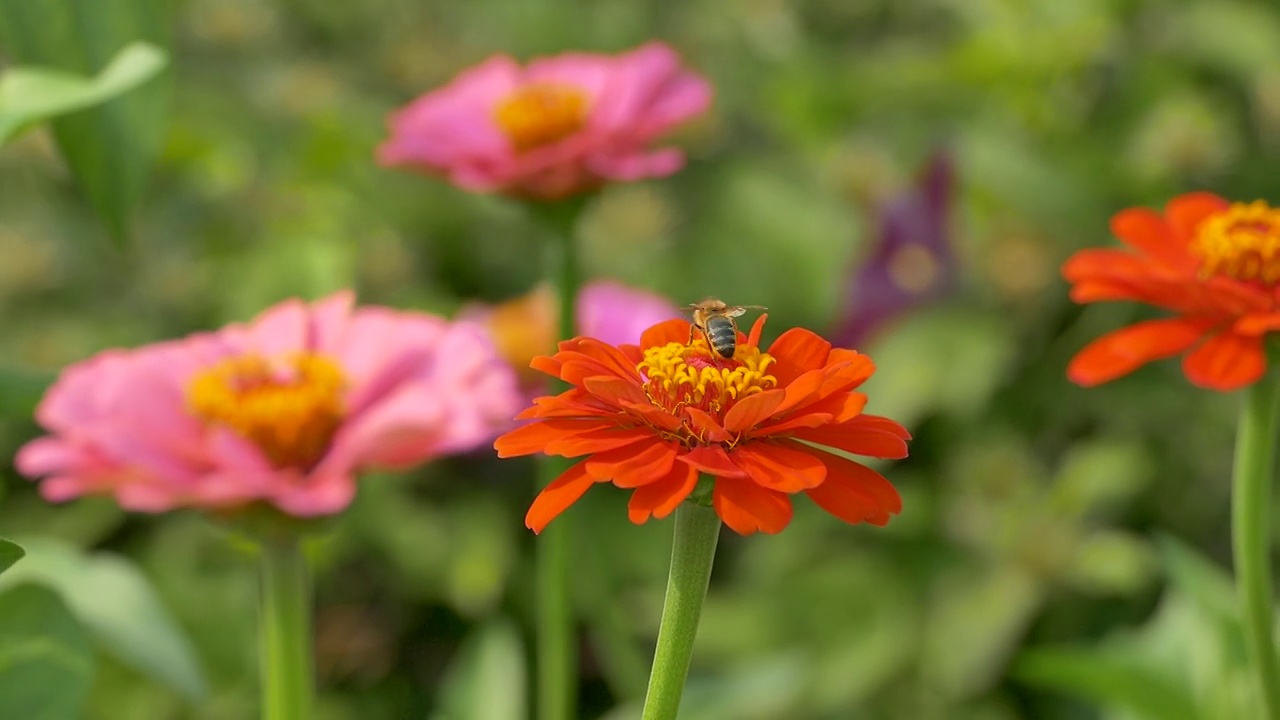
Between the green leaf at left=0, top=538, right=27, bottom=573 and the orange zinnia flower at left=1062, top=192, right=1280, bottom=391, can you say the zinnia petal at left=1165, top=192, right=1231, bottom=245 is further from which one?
the green leaf at left=0, top=538, right=27, bottom=573

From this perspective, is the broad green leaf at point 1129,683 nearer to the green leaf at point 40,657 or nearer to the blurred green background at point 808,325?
the blurred green background at point 808,325

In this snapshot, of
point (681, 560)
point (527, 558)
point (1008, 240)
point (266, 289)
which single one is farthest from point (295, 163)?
point (681, 560)

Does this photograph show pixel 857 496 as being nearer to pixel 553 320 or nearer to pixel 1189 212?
pixel 1189 212

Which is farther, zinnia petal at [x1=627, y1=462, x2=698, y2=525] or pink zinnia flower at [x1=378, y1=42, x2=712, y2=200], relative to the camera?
pink zinnia flower at [x1=378, y1=42, x2=712, y2=200]

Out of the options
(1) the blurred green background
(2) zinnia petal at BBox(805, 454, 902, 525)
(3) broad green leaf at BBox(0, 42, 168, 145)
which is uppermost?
(3) broad green leaf at BBox(0, 42, 168, 145)

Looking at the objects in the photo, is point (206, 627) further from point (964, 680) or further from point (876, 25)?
point (876, 25)

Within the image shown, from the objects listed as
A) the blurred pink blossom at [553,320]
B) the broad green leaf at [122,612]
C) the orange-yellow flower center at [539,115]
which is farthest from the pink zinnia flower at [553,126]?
the broad green leaf at [122,612]

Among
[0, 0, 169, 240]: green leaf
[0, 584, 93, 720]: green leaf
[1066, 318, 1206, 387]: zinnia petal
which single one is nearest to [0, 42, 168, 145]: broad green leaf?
[0, 0, 169, 240]: green leaf
